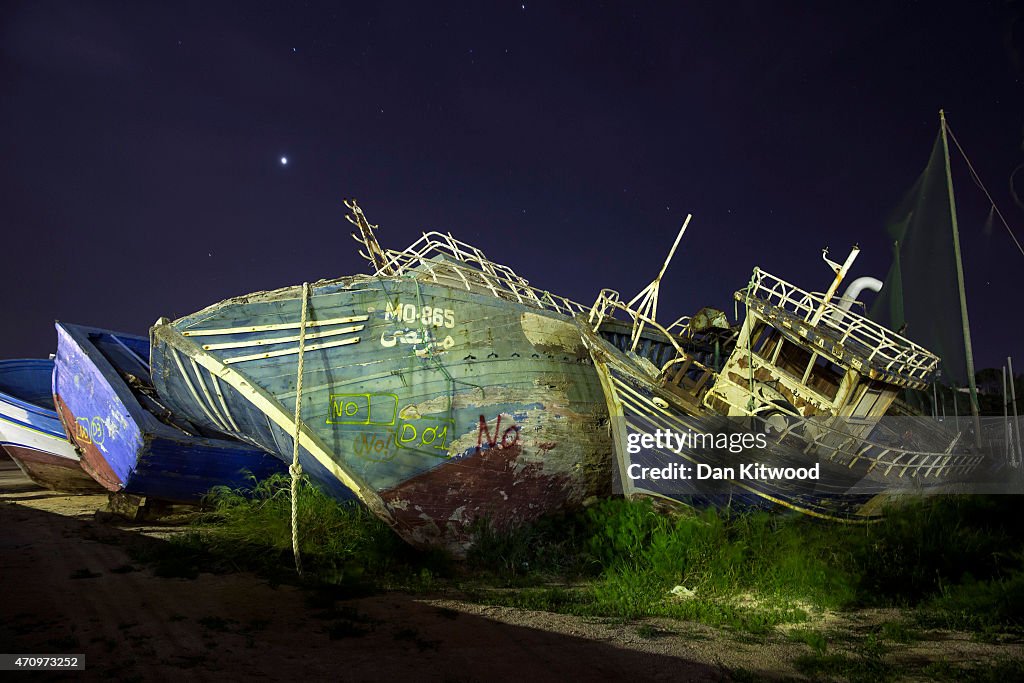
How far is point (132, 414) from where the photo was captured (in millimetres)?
9672

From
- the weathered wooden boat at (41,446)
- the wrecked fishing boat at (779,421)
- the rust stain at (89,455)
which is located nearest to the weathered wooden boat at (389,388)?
the wrecked fishing boat at (779,421)

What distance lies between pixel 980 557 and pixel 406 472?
6.63 m

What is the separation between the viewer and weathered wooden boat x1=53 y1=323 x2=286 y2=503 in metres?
9.43

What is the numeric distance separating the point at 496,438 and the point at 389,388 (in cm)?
144

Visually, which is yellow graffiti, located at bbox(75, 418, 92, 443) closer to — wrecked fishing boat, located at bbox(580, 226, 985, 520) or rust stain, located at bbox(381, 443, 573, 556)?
rust stain, located at bbox(381, 443, 573, 556)

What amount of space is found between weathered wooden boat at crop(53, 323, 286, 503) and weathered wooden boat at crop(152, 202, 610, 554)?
98.8 inches

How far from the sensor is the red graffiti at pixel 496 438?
23.9ft

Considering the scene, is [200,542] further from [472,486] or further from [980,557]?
[980,557]

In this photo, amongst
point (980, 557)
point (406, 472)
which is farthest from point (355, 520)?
point (980, 557)

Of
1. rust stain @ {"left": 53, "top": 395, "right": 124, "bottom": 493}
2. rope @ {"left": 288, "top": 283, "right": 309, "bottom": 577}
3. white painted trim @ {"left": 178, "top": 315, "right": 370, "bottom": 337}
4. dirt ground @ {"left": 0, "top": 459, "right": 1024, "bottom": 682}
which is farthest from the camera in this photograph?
rust stain @ {"left": 53, "top": 395, "right": 124, "bottom": 493}

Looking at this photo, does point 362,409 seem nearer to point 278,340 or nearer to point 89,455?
point 278,340

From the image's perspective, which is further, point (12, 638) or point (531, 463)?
point (531, 463)

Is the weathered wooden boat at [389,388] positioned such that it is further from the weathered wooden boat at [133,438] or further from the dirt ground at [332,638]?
the weathered wooden boat at [133,438]

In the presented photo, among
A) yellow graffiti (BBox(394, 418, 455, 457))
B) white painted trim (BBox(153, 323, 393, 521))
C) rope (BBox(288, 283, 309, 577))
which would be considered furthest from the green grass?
yellow graffiti (BBox(394, 418, 455, 457))
